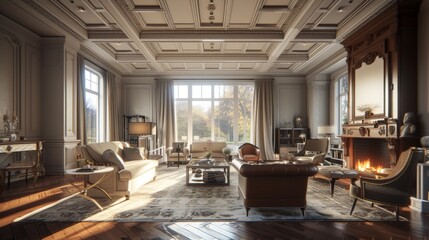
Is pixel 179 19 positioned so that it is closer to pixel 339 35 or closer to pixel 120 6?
pixel 120 6

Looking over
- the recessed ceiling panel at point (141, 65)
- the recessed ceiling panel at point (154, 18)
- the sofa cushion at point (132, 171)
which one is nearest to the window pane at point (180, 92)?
the recessed ceiling panel at point (141, 65)

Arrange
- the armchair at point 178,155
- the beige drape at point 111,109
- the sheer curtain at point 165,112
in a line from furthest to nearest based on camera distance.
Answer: the sheer curtain at point 165,112
the beige drape at point 111,109
the armchair at point 178,155

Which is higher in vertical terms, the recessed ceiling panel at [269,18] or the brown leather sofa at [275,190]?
the recessed ceiling panel at [269,18]

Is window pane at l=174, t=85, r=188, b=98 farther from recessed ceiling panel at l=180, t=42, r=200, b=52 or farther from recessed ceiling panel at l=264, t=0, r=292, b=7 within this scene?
recessed ceiling panel at l=264, t=0, r=292, b=7

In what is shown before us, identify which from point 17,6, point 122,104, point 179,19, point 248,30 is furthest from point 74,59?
point 248,30

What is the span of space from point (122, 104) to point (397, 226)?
29.0 feet

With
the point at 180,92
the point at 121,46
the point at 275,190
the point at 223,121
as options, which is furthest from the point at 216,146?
the point at 275,190

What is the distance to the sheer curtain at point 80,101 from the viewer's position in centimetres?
645

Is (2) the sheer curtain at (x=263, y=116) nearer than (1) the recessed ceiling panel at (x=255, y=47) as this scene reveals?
No

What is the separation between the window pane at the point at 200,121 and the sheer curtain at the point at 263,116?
177 cm

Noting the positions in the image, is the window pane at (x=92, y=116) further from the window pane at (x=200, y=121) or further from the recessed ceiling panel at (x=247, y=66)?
the recessed ceiling panel at (x=247, y=66)

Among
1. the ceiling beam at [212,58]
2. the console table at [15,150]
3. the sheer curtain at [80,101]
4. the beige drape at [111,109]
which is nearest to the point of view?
the console table at [15,150]

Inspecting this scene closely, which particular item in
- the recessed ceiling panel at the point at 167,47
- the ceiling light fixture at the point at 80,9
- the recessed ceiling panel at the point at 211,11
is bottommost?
the recessed ceiling panel at the point at 167,47

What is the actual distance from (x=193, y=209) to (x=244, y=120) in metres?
6.78
